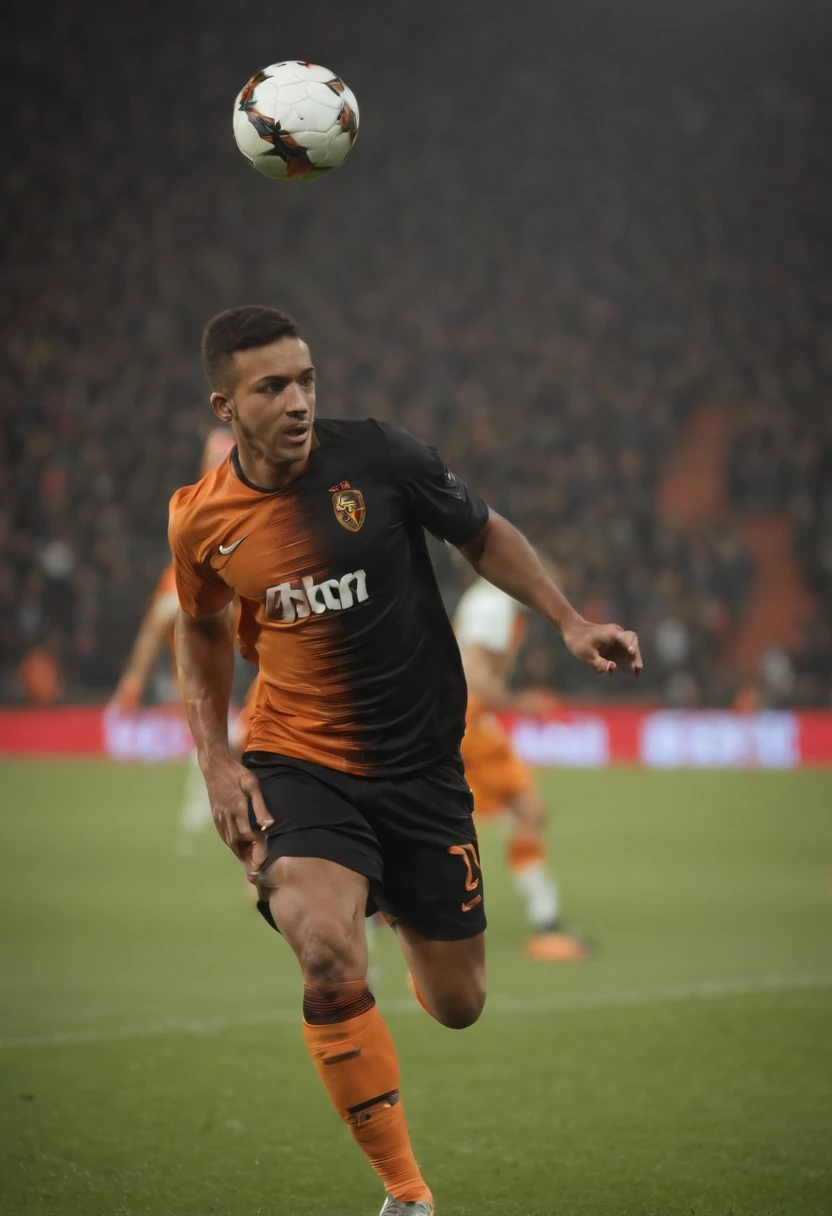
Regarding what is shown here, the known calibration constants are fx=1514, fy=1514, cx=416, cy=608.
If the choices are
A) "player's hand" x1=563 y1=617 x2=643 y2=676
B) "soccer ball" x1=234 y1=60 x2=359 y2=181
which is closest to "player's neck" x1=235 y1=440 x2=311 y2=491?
"player's hand" x1=563 y1=617 x2=643 y2=676

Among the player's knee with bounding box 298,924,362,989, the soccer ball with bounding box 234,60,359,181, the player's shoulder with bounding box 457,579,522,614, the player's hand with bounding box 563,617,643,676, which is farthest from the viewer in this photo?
the player's shoulder with bounding box 457,579,522,614

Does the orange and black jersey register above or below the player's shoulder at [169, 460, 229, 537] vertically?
below

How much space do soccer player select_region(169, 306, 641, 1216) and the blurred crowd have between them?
587 inches

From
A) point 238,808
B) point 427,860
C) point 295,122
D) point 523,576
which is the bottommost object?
point 427,860

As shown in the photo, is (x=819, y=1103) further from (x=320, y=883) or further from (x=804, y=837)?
(x=804, y=837)

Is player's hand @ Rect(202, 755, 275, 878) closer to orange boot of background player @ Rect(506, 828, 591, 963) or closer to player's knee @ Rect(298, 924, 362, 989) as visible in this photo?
player's knee @ Rect(298, 924, 362, 989)

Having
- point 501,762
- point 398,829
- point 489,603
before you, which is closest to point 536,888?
point 501,762

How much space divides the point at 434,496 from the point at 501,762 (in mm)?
4067

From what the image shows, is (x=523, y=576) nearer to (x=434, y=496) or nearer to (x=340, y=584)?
(x=434, y=496)

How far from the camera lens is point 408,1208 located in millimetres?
3725

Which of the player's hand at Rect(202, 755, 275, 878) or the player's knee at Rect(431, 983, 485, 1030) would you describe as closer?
the player's hand at Rect(202, 755, 275, 878)

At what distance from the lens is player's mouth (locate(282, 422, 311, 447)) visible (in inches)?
151

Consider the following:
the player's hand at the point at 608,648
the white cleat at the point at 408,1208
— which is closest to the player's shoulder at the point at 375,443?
the player's hand at the point at 608,648

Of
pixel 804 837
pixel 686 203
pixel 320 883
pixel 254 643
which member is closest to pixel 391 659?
pixel 254 643
